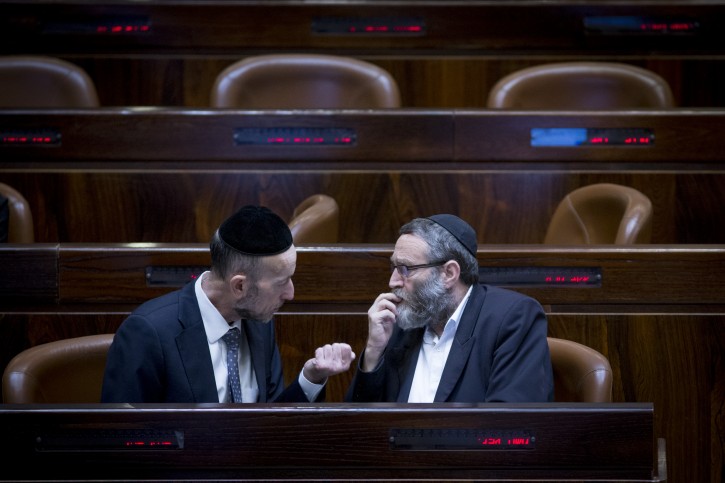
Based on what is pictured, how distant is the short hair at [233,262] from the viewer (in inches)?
53.5

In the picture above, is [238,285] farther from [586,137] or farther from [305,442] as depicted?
[586,137]

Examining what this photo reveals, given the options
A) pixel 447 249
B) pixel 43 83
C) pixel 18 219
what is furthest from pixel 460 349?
pixel 43 83

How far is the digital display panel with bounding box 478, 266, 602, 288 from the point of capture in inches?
65.2

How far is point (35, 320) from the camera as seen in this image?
166cm

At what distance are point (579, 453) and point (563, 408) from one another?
50 millimetres

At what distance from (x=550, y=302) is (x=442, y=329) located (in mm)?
254

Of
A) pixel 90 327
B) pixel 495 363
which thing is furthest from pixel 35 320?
pixel 495 363

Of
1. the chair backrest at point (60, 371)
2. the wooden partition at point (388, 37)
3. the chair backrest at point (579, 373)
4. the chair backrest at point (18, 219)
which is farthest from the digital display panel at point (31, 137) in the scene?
the chair backrest at point (579, 373)

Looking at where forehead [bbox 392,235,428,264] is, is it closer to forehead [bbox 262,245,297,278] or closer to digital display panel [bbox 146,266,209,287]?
forehead [bbox 262,245,297,278]

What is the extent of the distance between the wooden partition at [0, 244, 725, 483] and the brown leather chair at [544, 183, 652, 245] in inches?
7.0

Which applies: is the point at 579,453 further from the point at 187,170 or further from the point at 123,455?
the point at 187,170

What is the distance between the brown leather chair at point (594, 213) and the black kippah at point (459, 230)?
16.6 inches

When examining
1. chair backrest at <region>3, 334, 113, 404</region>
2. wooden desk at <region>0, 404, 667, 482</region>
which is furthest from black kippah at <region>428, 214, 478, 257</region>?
chair backrest at <region>3, 334, 113, 404</region>

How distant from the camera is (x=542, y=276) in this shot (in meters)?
1.66
